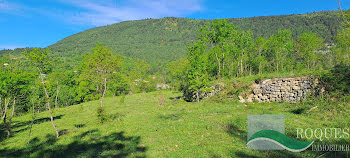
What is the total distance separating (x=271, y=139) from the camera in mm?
8547

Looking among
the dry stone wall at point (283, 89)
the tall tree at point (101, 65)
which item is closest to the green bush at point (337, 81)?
the dry stone wall at point (283, 89)

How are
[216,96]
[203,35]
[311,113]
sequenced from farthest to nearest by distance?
1. [203,35]
2. [216,96]
3. [311,113]

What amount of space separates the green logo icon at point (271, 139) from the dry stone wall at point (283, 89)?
26.7 feet

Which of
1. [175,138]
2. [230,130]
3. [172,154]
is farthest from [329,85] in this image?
[172,154]

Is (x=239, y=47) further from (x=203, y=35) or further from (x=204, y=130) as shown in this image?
(x=204, y=130)

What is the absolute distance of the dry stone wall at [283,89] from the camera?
16664 mm

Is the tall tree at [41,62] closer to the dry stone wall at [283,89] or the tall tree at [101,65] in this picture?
the tall tree at [101,65]

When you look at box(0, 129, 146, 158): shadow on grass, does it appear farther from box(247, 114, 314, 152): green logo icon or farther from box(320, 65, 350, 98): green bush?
box(320, 65, 350, 98): green bush

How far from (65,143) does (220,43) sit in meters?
31.2

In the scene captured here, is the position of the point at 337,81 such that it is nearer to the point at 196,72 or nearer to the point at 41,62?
the point at 196,72

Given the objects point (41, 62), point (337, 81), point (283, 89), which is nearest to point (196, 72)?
point (283, 89)

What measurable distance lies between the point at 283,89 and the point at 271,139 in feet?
40.0

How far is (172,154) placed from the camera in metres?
8.05

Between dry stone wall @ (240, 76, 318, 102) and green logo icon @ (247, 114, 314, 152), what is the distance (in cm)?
813
